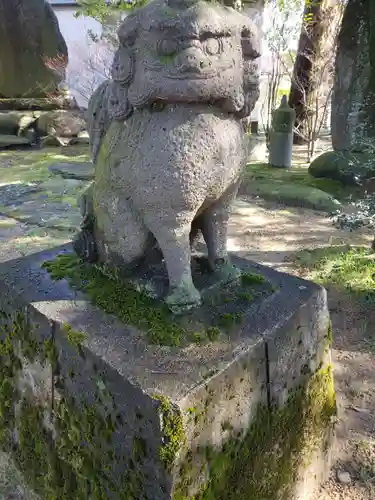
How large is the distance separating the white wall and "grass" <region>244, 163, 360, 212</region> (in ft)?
15.3

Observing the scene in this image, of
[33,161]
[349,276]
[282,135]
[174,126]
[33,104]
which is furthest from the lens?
[33,104]

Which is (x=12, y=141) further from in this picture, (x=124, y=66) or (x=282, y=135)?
(x=124, y=66)

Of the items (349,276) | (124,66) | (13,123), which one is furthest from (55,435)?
(13,123)

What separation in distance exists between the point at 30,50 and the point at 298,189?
7114 millimetres

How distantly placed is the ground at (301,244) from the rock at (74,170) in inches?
4.4

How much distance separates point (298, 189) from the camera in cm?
595

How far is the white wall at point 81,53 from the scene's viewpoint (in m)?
9.88

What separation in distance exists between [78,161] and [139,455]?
6960 millimetres

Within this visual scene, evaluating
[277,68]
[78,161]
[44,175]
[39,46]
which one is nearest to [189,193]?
[44,175]

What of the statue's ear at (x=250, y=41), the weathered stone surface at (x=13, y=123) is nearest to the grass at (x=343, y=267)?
the statue's ear at (x=250, y=41)

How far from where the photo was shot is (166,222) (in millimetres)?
1470

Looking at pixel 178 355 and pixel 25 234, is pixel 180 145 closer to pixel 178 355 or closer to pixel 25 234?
pixel 178 355

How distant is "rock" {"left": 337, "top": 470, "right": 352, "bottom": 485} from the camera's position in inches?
75.4

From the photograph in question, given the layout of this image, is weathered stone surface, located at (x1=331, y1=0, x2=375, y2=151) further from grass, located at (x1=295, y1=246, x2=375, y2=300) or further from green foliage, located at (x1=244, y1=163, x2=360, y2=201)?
grass, located at (x1=295, y1=246, x2=375, y2=300)
